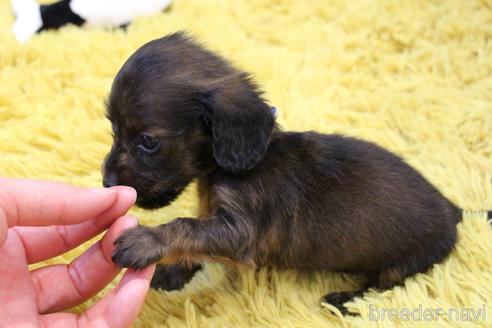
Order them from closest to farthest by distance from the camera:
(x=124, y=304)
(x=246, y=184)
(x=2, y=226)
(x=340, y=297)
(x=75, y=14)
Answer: (x=2, y=226) → (x=124, y=304) → (x=246, y=184) → (x=340, y=297) → (x=75, y=14)

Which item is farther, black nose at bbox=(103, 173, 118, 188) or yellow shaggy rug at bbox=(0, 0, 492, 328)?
yellow shaggy rug at bbox=(0, 0, 492, 328)

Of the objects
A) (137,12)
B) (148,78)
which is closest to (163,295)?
(148,78)

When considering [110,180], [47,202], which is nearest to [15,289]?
[47,202]

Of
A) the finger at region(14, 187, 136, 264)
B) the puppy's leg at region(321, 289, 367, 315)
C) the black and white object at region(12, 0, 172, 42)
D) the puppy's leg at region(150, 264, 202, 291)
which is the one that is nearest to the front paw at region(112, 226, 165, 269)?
the finger at region(14, 187, 136, 264)

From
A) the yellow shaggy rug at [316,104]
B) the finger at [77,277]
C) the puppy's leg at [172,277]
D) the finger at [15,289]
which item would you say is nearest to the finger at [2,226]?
the finger at [15,289]

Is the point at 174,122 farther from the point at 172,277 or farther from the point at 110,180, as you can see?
the point at 172,277

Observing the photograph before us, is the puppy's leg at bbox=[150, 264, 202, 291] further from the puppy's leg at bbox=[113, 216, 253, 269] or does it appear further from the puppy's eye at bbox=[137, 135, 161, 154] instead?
the puppy's eye at bbox=[137, 135, 161, 154]

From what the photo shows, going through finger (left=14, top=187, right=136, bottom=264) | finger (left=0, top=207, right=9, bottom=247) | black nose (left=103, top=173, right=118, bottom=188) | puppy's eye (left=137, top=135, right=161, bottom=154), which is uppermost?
puppy's eye (left=137, top=135, right=161, bottom=154)
